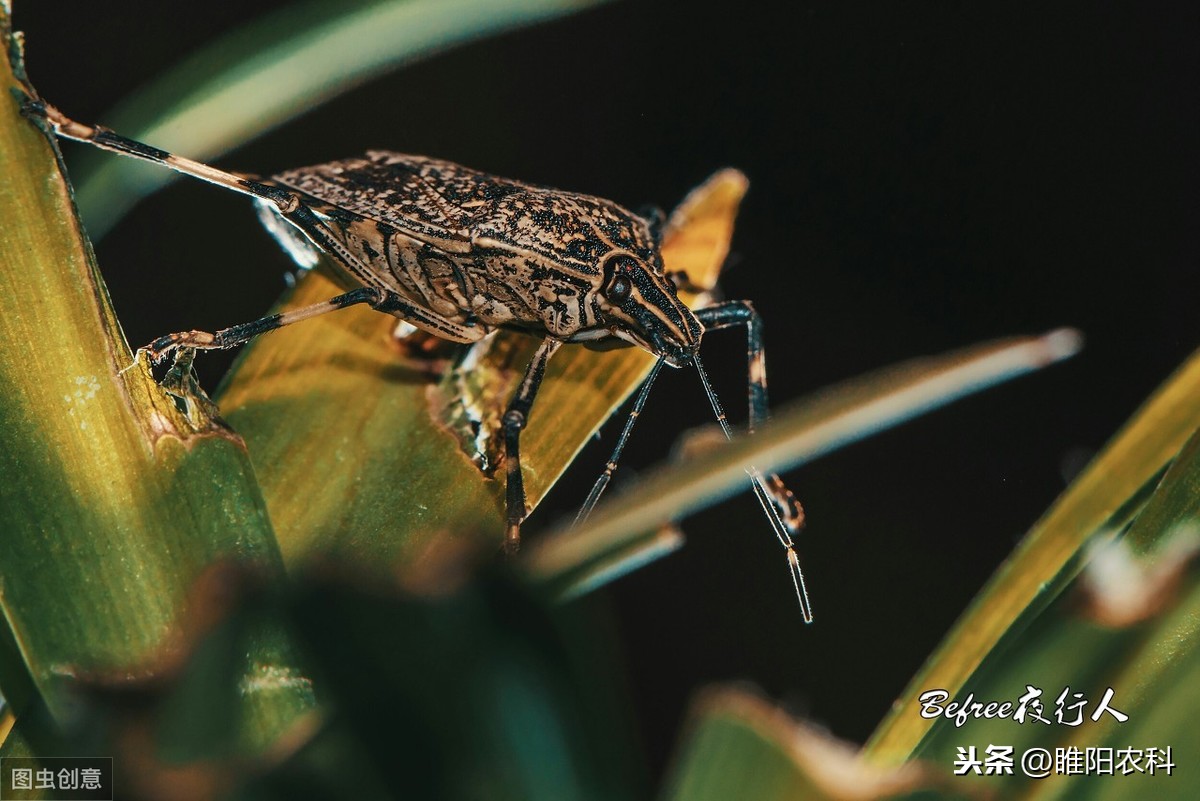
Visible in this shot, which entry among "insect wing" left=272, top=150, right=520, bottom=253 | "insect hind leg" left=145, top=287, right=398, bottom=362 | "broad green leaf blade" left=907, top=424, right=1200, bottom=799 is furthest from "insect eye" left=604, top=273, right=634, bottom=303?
"broad green leaf blade" left=907, top=424, right=1200, bottom=799

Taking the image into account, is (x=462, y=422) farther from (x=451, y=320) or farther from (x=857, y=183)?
(x=857, y=183)

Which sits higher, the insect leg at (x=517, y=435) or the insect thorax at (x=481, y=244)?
the insect thorax at (x=481, y=244)

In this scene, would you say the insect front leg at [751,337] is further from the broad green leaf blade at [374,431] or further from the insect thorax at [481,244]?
the broad green leaf blade at [374,431]

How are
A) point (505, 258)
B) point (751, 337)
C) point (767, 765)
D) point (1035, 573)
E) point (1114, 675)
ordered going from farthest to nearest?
point (751, 337) → point (505, 258) → point (1035, 573) → point (1114, 675) → point (767, 765)

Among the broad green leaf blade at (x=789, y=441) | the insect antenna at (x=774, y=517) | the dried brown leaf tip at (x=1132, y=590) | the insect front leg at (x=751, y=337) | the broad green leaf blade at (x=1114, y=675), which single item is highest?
the insect front leg at (x=751, y=337)

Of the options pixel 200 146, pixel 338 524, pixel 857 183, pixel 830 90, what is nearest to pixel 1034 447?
pixel 857 183

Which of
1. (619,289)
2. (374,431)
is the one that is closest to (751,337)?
(619,289)

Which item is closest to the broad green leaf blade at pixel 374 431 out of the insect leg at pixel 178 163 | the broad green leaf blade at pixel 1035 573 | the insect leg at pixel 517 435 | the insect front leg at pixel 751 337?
the insect leg at pixel 517 435

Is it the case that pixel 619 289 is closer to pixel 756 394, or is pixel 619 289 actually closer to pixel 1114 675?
pixel 756 394
